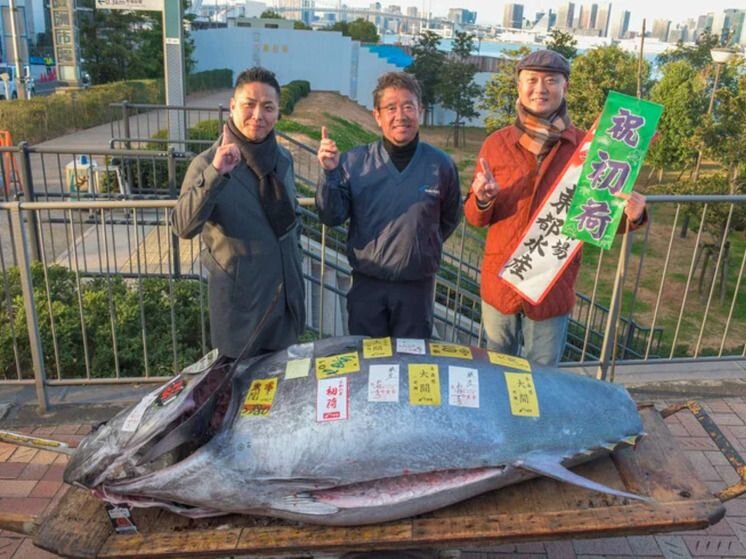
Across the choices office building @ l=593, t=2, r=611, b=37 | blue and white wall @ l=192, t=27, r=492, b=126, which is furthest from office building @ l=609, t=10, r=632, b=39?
blue and white wall @ l=192, t=27, r=492, b=126

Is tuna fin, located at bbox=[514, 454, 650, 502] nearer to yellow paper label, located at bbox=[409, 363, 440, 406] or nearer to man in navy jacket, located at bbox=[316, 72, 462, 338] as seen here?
yellow paper label, located at bbox=[409, 363, 440, 406]

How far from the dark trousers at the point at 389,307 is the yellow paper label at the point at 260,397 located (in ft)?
2.78

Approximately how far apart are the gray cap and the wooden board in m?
1.81

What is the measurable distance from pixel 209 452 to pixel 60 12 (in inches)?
738

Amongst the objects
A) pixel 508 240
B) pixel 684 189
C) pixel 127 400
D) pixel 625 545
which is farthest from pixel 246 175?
pixel 684 189

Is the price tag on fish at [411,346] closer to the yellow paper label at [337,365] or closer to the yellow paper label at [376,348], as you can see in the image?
the yellow paper label at [376,348]

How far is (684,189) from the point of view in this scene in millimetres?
16406

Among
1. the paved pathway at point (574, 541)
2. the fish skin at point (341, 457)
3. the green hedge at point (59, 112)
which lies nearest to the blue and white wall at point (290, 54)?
the green hedge at point (59, 112)

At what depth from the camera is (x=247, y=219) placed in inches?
116

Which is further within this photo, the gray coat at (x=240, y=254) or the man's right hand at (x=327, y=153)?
the man's right hand at (x=327, y=153)

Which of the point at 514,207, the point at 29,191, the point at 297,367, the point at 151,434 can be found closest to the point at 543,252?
the point at 514,207

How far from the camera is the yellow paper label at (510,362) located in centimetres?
262

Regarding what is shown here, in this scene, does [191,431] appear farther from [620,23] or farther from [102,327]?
[620,23]

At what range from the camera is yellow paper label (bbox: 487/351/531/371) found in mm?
2623
